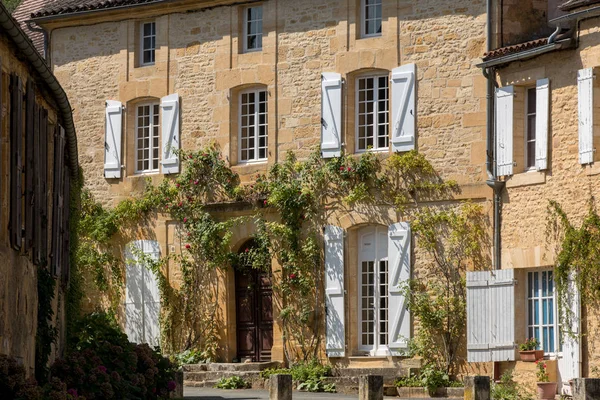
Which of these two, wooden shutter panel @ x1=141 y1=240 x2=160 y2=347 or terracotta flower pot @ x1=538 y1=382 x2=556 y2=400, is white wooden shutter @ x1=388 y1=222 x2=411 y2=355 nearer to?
terracotta flower pot @ x1=538 y1=382 x2=556 y2=400

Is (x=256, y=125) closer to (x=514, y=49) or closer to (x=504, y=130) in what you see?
(x=504, y=130)

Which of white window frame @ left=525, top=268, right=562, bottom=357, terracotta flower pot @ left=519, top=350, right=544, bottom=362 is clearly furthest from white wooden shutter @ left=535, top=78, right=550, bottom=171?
terracotta flower pot @ left=519, top=350, right=544, bottom=362

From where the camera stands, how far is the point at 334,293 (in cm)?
2484

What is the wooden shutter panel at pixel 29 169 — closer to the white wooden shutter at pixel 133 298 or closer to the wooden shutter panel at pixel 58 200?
the wooden shutter panel at pixel 58 200

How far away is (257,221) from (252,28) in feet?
11.5

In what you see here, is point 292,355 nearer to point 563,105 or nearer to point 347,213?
point 347,213

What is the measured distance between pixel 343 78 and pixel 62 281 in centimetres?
791

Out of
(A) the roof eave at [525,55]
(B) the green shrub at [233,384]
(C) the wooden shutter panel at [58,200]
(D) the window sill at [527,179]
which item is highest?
(A) the roof eave at [525,55]

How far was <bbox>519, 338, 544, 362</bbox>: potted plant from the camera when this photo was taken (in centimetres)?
2195

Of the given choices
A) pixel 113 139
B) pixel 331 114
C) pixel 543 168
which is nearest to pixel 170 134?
pixel 113 139

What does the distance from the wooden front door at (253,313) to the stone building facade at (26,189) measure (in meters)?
8.29

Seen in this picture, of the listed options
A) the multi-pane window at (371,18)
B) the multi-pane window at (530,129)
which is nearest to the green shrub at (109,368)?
the multi-pane window at (530,129)

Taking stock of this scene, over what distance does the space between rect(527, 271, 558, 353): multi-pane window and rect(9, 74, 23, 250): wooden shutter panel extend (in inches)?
389

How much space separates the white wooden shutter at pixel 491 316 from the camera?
A: 73.9 feet
